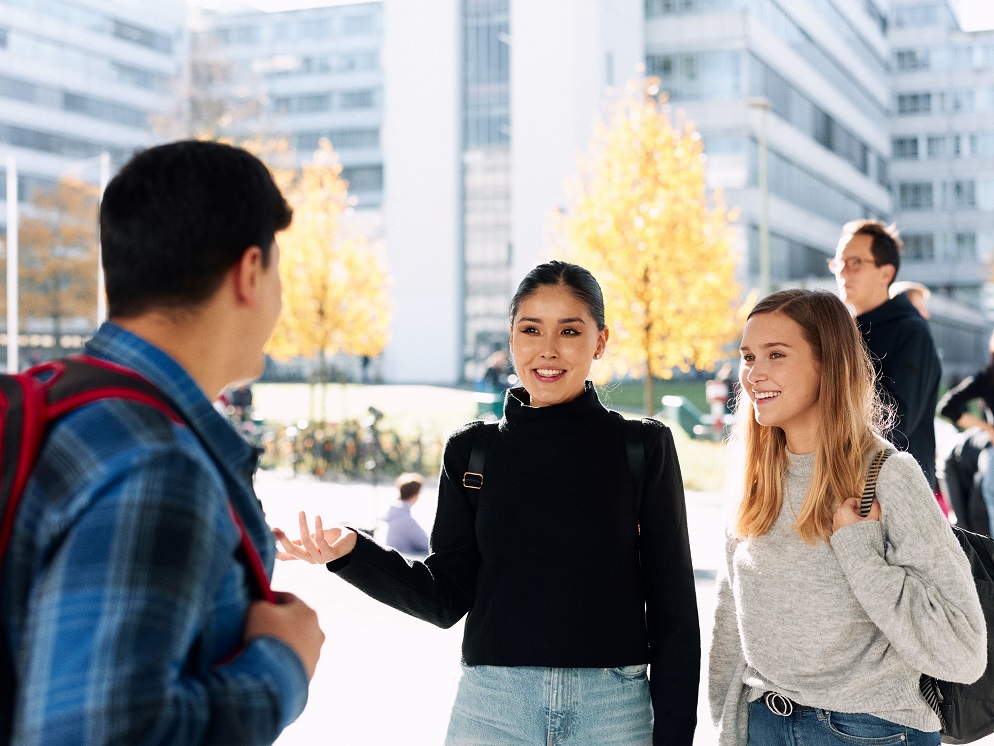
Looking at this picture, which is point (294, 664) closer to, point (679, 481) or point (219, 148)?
point (219, 148)

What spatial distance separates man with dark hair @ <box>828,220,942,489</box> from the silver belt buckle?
2.48 metres

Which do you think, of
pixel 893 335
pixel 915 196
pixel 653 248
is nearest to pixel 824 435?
pixel 893 335

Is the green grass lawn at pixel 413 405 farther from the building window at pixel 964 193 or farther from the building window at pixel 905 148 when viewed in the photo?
the building window at pixel 905 148

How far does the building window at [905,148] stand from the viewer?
268 ft

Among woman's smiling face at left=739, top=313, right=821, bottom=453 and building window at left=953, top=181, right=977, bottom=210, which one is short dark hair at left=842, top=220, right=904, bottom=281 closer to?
woman's smiling face at left=739, top=313, right=821, bottom=453

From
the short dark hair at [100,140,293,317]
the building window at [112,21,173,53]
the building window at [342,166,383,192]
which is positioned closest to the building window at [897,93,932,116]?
the building window at [342,166,383,192]

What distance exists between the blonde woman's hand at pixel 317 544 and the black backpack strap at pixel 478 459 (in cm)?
33

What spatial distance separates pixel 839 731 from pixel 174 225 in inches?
77.0

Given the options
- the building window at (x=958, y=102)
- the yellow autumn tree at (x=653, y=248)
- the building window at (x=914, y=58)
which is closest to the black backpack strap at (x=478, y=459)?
the yellow autumn tree at (x=653, y=248)

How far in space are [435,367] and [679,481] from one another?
53092mm

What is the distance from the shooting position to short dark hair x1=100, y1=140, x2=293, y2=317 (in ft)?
5.14

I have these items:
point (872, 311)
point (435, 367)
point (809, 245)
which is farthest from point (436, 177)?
point (872, 311)

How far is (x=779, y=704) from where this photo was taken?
108 inches

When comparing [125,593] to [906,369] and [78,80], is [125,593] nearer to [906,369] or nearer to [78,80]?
[906,369]
